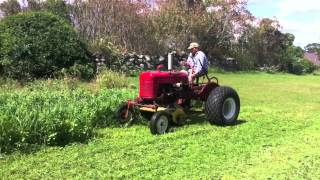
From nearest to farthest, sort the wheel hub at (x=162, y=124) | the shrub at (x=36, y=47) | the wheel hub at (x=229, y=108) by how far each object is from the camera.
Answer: the wheel hub at (x=162, y=124)
the wheel hub at (x=229, y=108)
the shrub at (x=36, y=47)

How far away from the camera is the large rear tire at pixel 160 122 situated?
8.96m

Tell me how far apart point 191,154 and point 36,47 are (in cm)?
872

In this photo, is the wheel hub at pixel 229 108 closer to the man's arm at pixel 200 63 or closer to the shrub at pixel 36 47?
the man's arm at pixel 200 63

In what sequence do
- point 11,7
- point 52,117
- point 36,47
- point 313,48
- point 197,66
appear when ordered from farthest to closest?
point 313,48, point 11,7, point 36,47, point 197,66, point 52,117

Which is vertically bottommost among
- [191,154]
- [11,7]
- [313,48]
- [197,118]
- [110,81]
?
[191,154]

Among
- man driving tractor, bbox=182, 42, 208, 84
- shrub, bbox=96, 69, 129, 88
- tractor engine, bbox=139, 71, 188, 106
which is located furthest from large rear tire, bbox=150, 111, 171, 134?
shrub, bbox=96, 69, 129, 88

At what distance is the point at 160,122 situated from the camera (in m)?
9.10

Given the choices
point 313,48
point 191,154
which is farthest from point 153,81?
point 313,48

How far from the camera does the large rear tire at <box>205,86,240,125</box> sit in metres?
9.88

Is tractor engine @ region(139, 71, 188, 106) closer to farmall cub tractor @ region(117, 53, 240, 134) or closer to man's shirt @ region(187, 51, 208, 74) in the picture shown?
farmall cub tractor @ region(117, 53, 240, 134)

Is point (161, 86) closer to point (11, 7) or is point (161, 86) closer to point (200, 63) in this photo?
point (200, 63)

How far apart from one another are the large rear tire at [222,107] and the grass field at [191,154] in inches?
7.2

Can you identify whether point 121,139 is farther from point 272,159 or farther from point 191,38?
point 191,38

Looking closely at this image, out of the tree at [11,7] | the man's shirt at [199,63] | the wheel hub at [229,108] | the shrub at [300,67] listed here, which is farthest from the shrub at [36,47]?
the shrub at [300,67]
